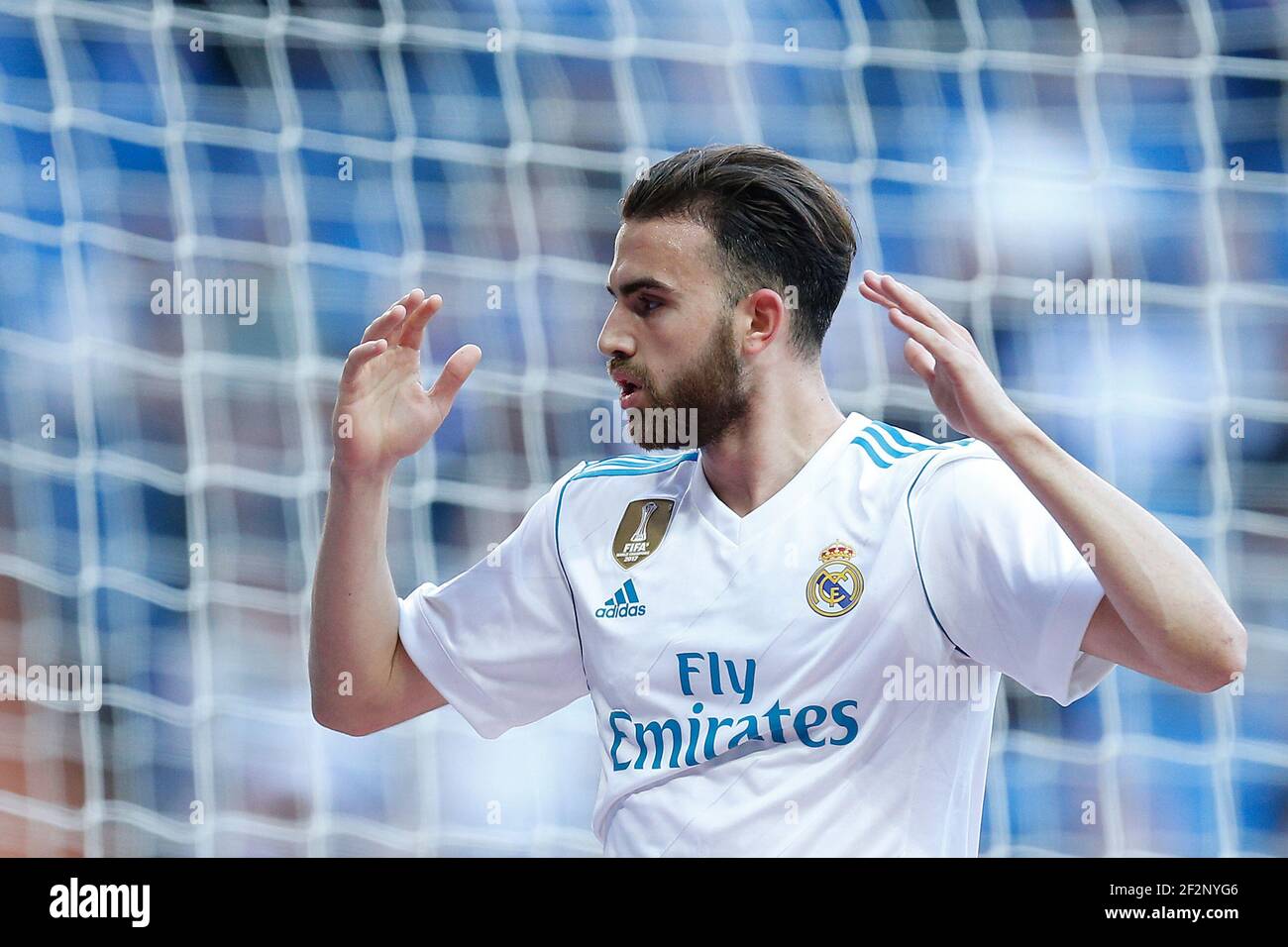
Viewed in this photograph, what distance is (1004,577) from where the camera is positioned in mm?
1302

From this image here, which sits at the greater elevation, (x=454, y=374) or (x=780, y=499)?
(x=454, y=374)

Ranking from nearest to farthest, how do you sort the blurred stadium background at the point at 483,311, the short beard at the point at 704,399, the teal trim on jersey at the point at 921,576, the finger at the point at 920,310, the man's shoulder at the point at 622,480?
the finger at the point at 920,310
the teal trim on jersey at the point at 921,576
the short beard at the point at 704,399
the man's shoulder at the point at 622,480
the blurred stadium background at the point at 483,311

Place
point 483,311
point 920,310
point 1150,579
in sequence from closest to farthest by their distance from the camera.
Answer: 1. point 1150,579
2. point 920,310
3. point 483,311

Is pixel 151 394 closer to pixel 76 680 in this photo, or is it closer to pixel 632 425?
pixel 76 680

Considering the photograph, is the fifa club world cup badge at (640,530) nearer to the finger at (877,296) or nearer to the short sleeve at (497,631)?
the short sleeve at (497,631)

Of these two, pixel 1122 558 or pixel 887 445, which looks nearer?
pixel 1122 558

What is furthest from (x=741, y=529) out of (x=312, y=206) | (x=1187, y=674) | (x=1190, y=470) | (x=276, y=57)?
(x=276, y=57)

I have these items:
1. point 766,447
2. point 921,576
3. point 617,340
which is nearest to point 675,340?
point 617,340

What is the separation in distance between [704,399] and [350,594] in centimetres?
49

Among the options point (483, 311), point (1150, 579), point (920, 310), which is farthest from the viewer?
point (483, 311)

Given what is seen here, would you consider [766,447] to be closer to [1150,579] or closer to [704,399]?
[704,399]

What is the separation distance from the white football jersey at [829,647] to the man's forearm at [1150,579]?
3.3 inches

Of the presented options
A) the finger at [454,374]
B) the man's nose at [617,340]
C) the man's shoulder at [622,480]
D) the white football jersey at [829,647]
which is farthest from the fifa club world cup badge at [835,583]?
the finger at [454,374]

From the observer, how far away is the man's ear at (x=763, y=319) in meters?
1.52
